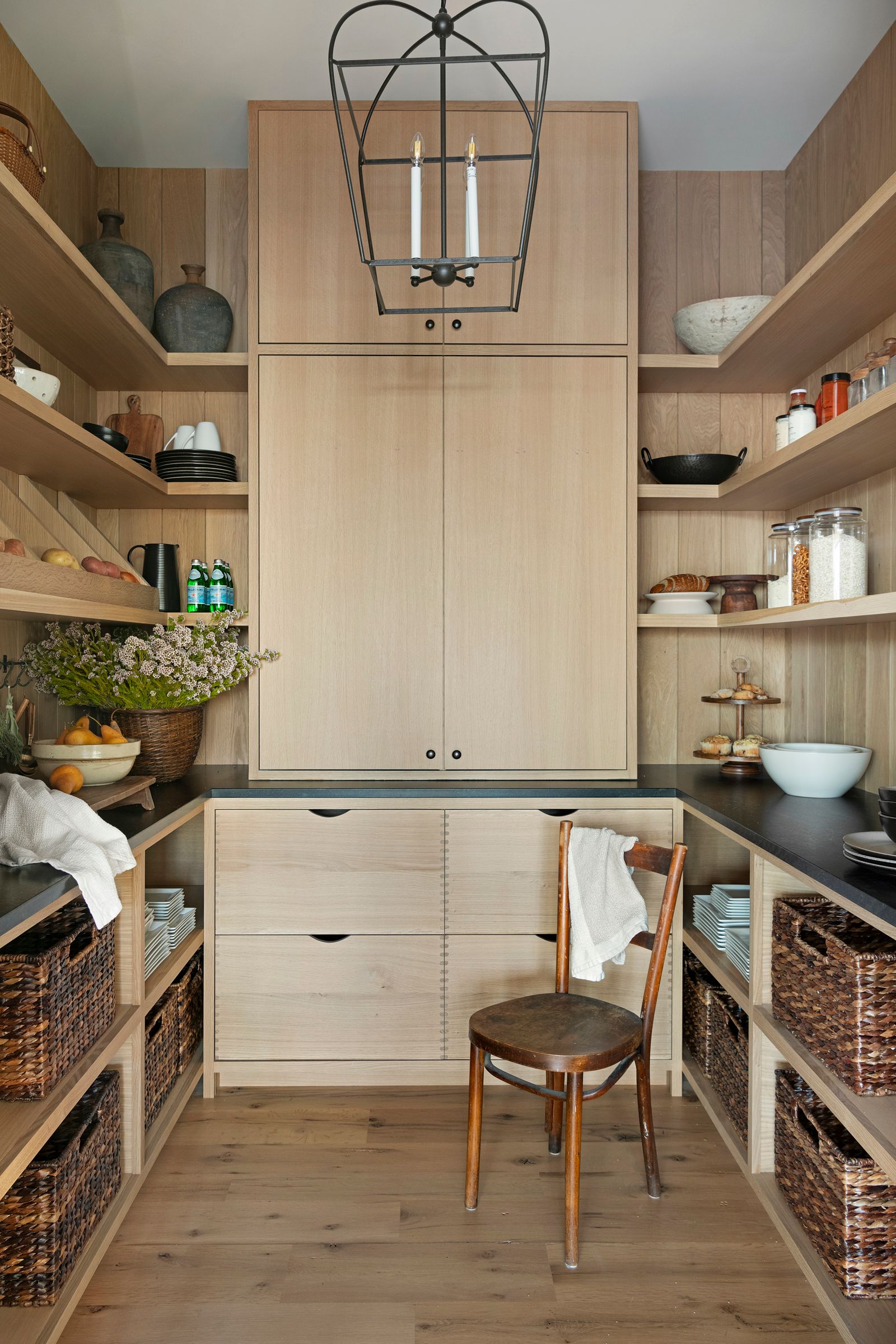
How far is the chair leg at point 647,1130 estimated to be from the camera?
2.01 meters

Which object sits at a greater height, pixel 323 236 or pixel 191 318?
pixel 323 236

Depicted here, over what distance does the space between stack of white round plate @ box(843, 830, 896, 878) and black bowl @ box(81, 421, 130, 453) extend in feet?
6.32

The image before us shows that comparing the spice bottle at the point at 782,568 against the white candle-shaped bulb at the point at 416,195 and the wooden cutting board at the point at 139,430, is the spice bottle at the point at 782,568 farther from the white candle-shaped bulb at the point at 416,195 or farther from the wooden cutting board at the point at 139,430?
the wooden cutting board at the point at 139,430

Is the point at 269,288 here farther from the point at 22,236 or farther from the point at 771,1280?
the point at 771,1280

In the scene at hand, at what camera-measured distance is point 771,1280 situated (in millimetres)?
1746

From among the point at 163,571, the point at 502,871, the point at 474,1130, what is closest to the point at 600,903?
the point at 502,871

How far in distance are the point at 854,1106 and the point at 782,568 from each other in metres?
1.33

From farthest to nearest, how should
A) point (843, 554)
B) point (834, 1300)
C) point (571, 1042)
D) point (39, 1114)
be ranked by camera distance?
point (843, 554) → point (571, 1042) → point (834, 1300) → point (39, 1114)

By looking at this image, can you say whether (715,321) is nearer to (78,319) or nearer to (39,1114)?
(78,319)

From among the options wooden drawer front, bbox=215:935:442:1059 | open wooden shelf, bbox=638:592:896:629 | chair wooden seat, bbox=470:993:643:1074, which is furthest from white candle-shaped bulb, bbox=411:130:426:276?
wooden drawer front, bbox=215:935:442:1059

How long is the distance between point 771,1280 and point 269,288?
266 centimetres

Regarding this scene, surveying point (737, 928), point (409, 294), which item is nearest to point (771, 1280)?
point (737, 928)

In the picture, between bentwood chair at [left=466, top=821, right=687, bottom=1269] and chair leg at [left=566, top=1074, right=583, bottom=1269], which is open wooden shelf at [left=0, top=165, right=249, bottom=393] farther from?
chair leg at [left=566, top=1074, right=583, bottom=1269]

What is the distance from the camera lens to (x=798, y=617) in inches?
84.4
